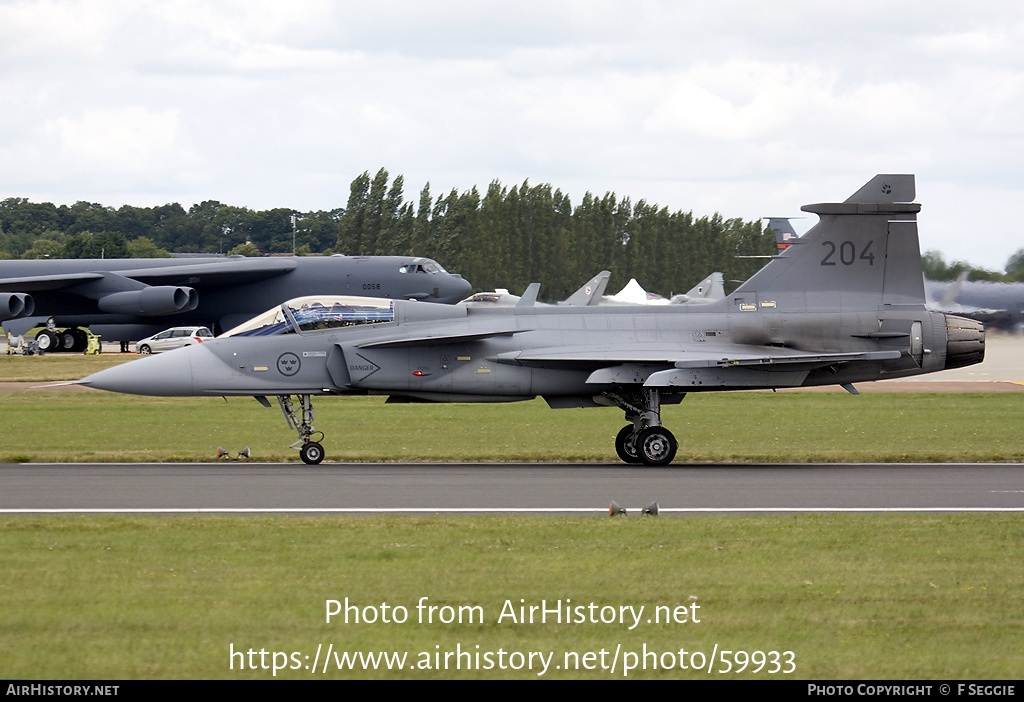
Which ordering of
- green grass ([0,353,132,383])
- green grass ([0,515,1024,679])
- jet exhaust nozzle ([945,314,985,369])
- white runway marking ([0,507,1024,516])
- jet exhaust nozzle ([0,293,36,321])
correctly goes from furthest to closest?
jet exhaust nozzle ([0,293,36,321]) → green grass ([0,353,132,383]) → jet exhaust nozzle ([945,314,985,369]) → white runway marking ([0,507,1024,516]) → green grass ([0,515,1024,679])

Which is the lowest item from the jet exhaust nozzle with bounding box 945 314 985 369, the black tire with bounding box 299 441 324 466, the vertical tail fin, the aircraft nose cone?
the black tire with bounding box 299 441 324 466

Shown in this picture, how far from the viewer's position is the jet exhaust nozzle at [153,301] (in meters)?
42.0

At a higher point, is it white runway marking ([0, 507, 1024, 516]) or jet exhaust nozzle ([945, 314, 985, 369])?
jet exhaust nozzle ([945, 314, 985, 369])

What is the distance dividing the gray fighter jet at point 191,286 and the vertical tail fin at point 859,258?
25.0 m

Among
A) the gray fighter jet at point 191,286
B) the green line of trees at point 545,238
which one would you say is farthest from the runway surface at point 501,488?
the green line of trees at point 545,238

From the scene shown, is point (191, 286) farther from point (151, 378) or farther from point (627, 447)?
point (627, 447)

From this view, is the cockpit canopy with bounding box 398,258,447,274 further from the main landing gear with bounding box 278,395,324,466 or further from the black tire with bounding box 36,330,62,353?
the main landing gear with bounding box 278,395,324,466

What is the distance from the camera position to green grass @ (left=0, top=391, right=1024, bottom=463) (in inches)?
668

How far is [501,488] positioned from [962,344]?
24.7ft

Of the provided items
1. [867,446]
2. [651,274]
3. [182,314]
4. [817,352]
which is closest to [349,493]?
[817,352]

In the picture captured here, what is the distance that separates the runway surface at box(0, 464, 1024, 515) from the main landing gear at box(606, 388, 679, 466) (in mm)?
344

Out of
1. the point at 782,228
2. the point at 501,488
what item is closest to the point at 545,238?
the point at 782,228

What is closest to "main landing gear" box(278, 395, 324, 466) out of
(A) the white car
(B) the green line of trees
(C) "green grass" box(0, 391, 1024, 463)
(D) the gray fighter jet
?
(C) "green grass" box(0, 391, 1024, 463)

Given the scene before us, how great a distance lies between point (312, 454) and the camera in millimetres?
15797
